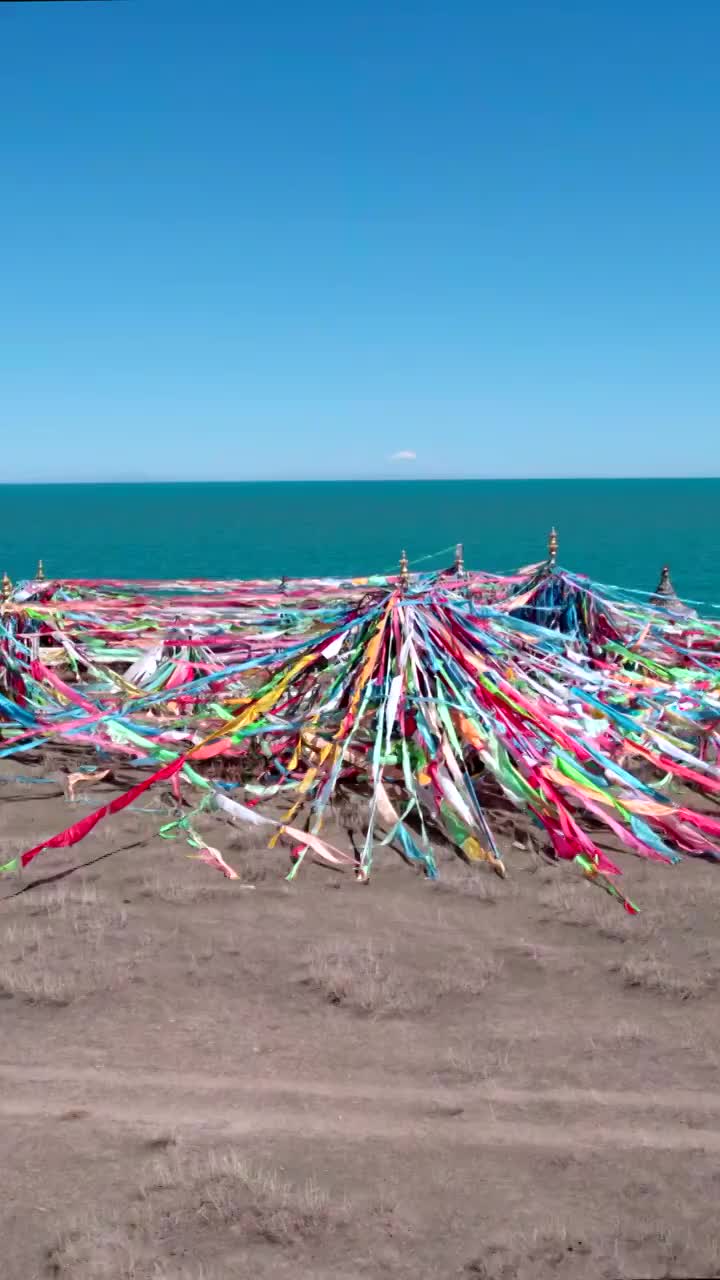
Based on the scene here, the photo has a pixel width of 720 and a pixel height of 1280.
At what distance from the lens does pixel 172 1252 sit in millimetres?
4043

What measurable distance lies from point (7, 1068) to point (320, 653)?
18.0ft

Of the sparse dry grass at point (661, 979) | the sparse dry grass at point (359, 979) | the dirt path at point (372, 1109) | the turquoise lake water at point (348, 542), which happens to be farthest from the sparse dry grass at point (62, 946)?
the turquoise lake water at point (348, 542)

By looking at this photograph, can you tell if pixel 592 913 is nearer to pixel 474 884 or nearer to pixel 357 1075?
pixel 474 884

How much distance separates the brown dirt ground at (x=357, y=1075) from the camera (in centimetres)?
413

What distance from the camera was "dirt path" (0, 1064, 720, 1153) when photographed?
189 inches

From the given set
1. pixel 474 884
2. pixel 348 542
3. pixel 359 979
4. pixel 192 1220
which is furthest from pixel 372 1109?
pixel 348 542

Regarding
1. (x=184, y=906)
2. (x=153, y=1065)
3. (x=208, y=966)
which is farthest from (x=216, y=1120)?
(x=184, y=906)

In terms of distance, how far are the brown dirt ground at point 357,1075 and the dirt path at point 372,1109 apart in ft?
0.05

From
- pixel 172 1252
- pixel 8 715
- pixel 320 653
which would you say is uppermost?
pixel 320 653

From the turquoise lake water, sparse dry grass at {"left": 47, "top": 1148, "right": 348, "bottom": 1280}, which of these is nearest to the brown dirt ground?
sparse dry grass at {"left": 47, "top": 1148, "right": 348, "bottom": 1280}

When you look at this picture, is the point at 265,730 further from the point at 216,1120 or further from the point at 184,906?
the point at 216,1120

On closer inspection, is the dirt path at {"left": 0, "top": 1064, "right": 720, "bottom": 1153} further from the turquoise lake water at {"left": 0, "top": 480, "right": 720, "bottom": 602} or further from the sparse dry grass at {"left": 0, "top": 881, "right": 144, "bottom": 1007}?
the turquoise lake water at {"left": 0, "top": 480, "right": 720, "bottom": 602}

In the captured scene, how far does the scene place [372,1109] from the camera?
499 cm

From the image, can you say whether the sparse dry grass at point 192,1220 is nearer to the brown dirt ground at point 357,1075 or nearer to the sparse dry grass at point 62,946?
the brown dirt ground at point 357,1075
